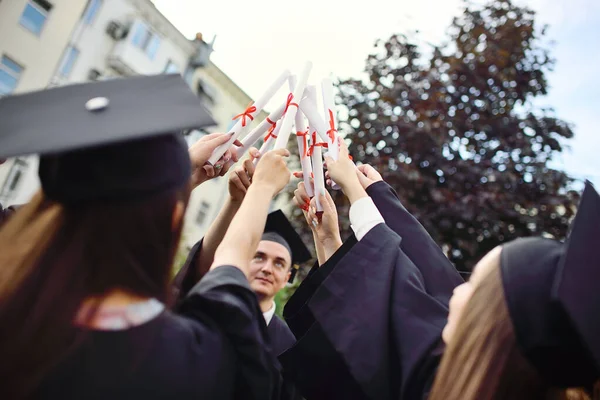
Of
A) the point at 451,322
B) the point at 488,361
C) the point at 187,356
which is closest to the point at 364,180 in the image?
the point at 451,322

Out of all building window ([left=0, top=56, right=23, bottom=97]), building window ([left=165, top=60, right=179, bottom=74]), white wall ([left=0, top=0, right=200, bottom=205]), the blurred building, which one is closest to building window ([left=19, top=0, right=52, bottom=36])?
the blurred building

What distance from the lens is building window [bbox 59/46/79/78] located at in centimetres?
1653

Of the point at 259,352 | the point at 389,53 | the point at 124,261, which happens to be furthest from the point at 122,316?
the point at 389,53

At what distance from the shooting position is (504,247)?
4.57ft

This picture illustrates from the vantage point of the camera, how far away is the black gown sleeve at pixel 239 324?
1.24m

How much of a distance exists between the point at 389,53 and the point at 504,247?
5.14m

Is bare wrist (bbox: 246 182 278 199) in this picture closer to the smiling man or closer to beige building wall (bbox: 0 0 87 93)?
the smiling man

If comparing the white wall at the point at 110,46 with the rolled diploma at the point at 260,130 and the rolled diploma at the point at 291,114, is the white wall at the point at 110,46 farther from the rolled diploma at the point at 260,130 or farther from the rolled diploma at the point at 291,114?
the rolled diploma at the point at 291,114

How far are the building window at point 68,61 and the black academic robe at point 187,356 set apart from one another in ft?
58.6

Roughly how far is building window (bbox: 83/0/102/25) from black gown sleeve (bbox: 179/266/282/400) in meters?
18.2

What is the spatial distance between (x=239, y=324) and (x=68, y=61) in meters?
18.2

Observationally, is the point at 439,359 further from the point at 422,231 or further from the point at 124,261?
the point at 124,261

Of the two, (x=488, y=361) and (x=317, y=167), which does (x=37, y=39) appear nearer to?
(x=317, y=167)

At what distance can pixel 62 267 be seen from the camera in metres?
1.05
